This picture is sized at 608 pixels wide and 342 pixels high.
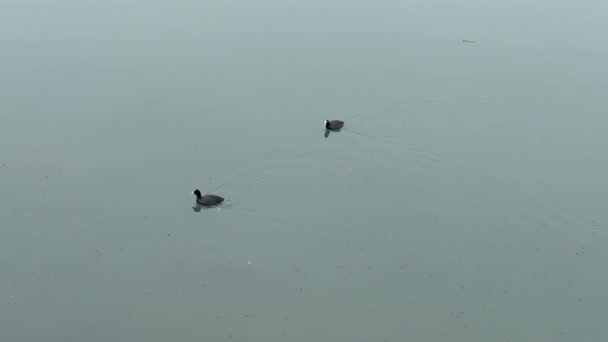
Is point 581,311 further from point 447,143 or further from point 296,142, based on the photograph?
point 296,142

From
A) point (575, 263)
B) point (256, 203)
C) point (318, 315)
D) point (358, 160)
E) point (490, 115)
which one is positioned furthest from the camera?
point (490, 115)

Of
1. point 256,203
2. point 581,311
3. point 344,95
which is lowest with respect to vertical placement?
point 581,311

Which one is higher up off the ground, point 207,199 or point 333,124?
point 333,124

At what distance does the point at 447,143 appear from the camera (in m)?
10.7

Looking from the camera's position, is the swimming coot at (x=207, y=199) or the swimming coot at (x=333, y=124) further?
the swimming coot at (x=333, y=124)

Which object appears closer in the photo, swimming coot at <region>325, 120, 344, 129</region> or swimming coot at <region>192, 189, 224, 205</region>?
swimming coot at <region>192, 189, 224, 205</region>

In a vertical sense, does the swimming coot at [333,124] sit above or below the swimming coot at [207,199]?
above

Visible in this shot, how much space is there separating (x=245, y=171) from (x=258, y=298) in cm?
227

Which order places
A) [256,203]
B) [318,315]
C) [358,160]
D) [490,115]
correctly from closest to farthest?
[318,315] → [256,203] → [358,160] → [490,115]

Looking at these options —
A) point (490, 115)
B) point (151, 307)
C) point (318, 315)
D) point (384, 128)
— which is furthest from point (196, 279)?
point (490, 115)

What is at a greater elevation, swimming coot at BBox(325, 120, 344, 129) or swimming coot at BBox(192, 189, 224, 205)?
swimming coot at BBox(325, 120, 344, 129)

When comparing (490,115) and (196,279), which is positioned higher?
(490,115)

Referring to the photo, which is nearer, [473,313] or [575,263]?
[473,313]

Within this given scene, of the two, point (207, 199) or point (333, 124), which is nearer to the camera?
point (207, 199)
